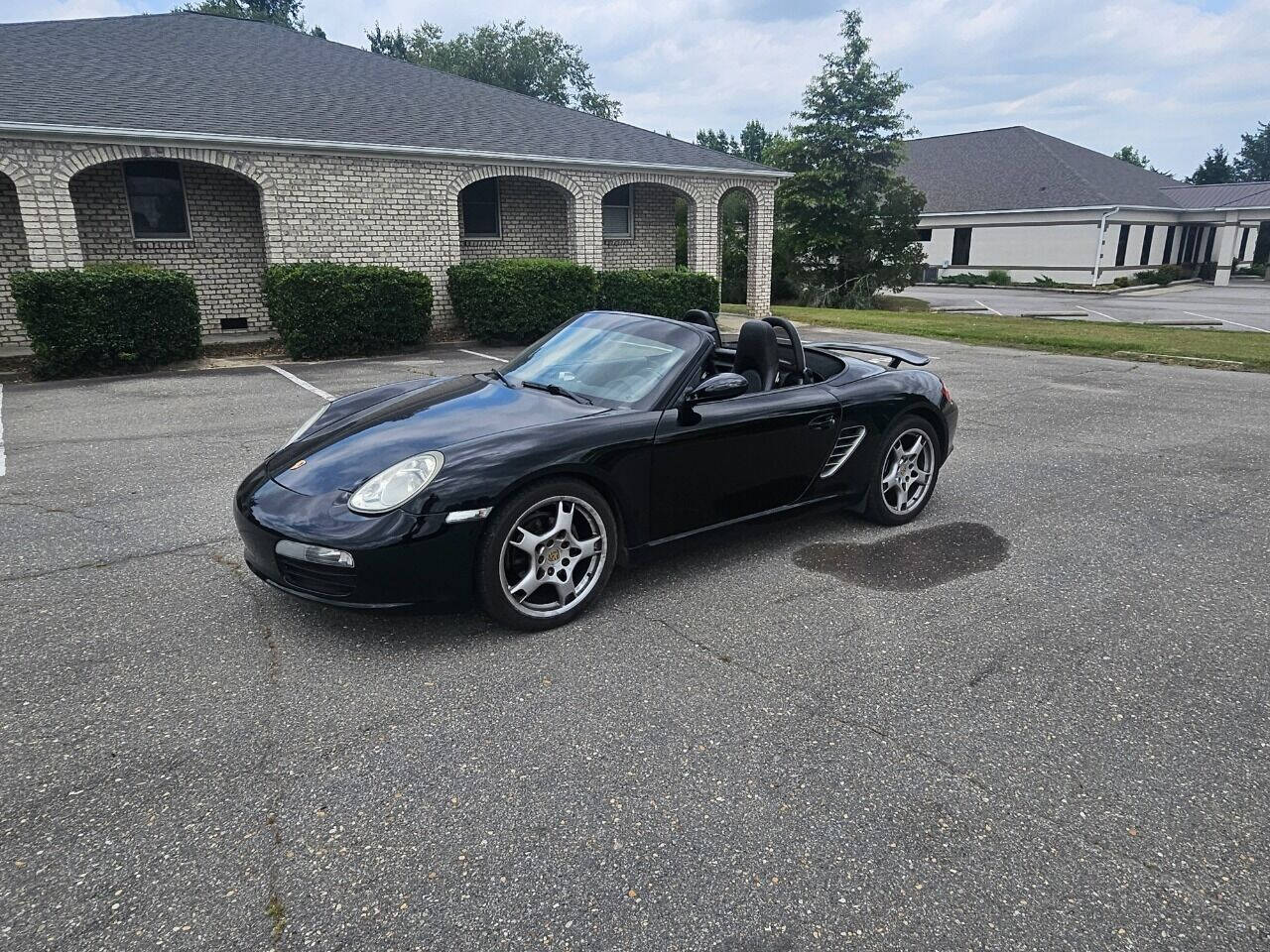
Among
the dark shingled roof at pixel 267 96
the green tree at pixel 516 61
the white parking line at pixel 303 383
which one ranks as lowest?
the white parking line at pixel 303 383

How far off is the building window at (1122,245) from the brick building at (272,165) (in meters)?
26.6

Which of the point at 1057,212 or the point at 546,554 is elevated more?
the point at 1057,212

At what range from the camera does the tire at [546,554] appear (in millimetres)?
3441

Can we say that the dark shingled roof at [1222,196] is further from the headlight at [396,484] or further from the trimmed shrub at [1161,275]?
the headlight at [396,484]

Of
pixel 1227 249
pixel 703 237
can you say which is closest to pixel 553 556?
pixel 703 237

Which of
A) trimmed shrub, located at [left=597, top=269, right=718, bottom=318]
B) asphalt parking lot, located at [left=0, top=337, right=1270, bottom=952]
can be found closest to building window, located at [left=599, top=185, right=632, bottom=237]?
trimmed shrub, located at [left=597, top=269, right=718, bottom=318]

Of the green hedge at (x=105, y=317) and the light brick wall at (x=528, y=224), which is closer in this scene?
the green hedge at (x=105, y=317)

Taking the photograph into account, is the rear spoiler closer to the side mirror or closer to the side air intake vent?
the side air intake vent

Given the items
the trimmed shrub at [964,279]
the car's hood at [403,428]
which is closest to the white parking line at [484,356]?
the car's hood at [403,428]

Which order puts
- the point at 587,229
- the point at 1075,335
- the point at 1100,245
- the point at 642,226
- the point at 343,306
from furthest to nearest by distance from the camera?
the point at 1100,245 → the point at 642,226 → the point at 587,229 → the point at 1075,335 → the point at 343,306

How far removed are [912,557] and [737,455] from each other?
3.97 feet

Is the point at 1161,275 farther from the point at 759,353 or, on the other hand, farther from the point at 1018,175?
the point at 759,353

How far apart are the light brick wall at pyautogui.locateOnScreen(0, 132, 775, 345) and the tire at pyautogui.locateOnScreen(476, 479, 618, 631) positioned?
40.6ft

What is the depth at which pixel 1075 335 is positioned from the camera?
1623 cm
